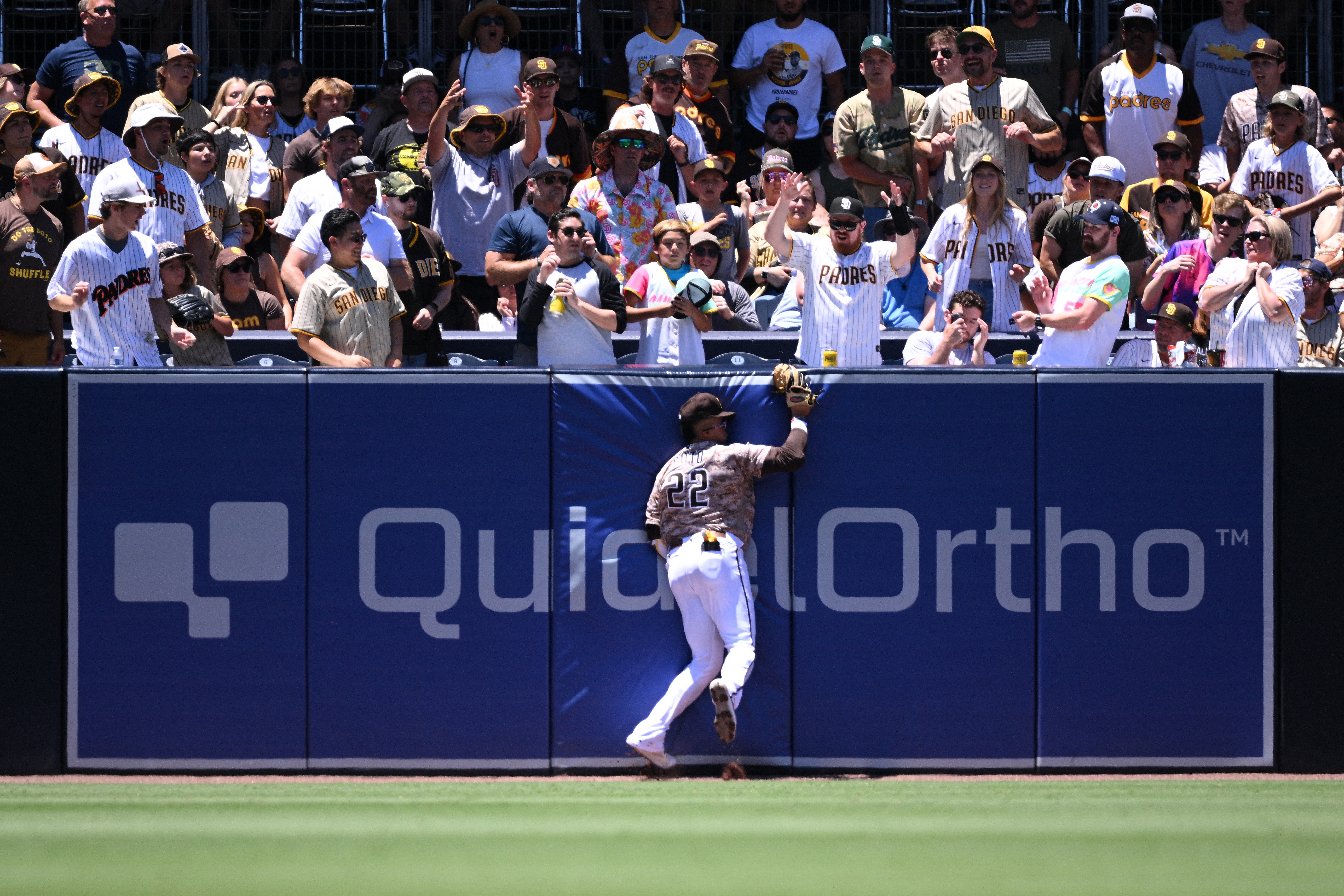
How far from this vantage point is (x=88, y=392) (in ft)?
28.4

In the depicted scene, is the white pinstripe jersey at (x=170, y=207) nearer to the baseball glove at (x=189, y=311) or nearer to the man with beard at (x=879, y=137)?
the baseball glove at (x=189, y=311)

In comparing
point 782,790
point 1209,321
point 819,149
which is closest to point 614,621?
point 782,790

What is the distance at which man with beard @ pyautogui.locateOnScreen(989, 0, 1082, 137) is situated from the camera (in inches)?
557

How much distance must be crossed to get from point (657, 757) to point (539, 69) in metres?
6.39

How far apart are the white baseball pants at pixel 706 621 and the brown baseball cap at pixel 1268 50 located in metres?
7.70

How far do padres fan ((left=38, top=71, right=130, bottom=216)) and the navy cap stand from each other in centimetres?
706

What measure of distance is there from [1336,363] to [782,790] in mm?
5331

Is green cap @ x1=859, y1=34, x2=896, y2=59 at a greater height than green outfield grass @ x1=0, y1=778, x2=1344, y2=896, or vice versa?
green cap @ x1=859, y1=34, x2=896, y2=59

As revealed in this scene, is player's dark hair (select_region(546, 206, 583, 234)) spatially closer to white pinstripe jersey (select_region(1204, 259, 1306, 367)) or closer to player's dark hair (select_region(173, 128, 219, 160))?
player's dark hair (select_region(173, 128, 219, 160))

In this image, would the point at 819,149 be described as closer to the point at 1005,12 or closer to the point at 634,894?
the point at 1005,12

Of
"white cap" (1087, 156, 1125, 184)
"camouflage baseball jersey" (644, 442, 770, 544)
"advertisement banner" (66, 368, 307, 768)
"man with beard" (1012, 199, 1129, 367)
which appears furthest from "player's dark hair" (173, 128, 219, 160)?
"white cap" (1087, 156, 1125, 184)

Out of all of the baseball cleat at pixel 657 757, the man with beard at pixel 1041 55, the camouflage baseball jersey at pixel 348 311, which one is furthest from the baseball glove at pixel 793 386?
the man with beard at pixel 1041 55

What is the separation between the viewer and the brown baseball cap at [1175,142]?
12492 mm

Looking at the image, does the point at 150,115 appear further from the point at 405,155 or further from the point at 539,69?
the point at 539,69
